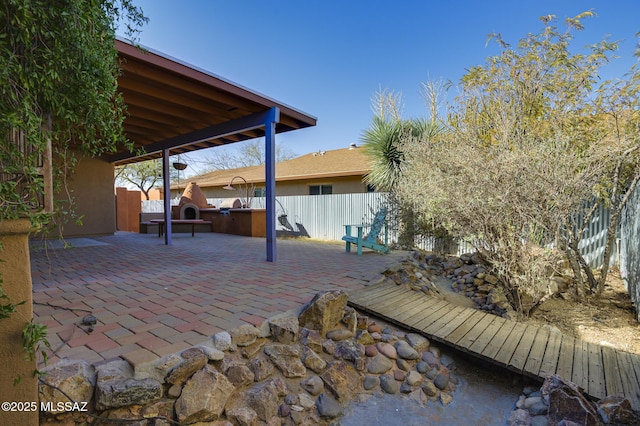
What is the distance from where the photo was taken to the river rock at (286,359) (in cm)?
241

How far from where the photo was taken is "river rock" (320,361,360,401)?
2414 millimetres

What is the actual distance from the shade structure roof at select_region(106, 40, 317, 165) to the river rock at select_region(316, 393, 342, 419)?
261 cm

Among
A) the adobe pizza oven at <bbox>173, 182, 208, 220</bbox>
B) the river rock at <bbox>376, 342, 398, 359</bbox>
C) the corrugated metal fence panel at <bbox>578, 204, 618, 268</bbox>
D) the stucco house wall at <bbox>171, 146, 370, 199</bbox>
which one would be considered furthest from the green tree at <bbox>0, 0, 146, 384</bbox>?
the adobe pizza oven at <bbox>173, 182, 208, 220</bbox>

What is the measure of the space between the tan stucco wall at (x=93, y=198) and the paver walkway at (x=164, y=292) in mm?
3450

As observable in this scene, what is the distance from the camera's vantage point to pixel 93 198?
916cm

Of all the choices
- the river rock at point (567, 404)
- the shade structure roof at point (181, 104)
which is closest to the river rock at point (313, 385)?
the river rock at point (567, 404)

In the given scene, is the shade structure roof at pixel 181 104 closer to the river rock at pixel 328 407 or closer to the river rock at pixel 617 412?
the river rock at pixel 328 407

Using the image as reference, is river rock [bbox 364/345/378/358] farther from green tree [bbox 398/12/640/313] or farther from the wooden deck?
green tree [bbox 398/12/640/313]

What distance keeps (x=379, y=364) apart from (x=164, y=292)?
2.39 meters

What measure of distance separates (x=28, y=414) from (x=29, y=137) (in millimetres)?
1445

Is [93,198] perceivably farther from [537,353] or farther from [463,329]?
[537,353]

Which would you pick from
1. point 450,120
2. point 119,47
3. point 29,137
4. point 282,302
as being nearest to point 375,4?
point 450,120

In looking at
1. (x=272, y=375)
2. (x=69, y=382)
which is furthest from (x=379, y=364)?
(x=69, y=382)

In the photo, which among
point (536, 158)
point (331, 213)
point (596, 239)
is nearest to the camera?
point (536, 158)
